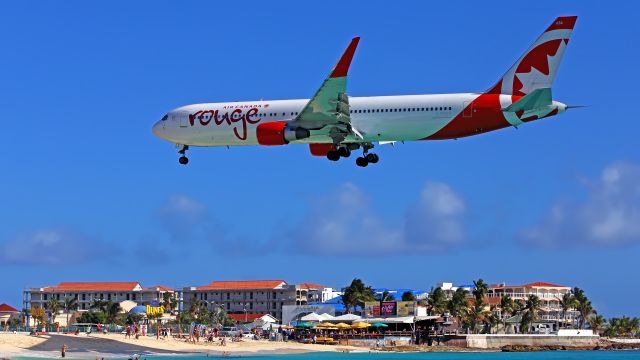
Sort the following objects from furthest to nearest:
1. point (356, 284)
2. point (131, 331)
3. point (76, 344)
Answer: point (356, 284)
point (131, 331)
point (76, 344)

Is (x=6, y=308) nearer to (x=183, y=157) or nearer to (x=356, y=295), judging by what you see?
(x=356, y=295)

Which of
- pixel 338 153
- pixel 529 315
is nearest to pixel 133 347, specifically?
pixel 338 153

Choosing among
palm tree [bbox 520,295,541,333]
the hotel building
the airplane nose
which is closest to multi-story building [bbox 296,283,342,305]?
the hotel building

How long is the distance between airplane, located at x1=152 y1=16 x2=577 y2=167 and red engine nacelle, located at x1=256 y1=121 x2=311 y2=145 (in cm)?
3

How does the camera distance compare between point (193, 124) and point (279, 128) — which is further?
point (193, 124)

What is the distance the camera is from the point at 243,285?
16525 centimetres

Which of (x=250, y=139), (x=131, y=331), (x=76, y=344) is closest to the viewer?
(x=250, y=139)

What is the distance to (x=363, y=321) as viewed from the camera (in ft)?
348

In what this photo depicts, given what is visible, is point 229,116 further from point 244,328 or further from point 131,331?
point 244,328

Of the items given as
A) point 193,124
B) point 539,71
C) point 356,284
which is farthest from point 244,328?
point 539,71

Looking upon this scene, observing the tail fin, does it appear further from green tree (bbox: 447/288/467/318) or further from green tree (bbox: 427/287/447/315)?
green tree (bbox: 447/288/467/318)

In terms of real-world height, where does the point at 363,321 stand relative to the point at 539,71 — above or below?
below

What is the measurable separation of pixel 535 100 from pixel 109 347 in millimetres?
40495

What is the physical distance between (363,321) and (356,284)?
1008 inches
